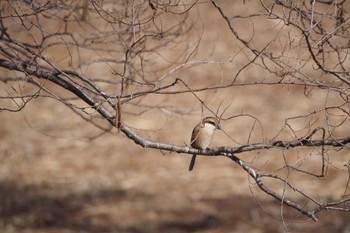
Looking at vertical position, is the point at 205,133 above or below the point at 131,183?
below

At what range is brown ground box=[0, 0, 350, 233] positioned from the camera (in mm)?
10031

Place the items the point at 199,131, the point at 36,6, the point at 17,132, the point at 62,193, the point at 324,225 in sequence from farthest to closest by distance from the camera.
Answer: the point at 17,132 < the point at 62,193 < the point at 324,225 < the point at 199,131 < the point at 36,6

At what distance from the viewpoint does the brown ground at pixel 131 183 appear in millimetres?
10031

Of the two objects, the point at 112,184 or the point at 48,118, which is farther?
the point at 48,118

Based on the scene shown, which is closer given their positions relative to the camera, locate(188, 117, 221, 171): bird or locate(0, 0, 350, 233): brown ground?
locate(188, 117, 221, 171): bird

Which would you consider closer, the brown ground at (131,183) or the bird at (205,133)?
the bird at (205,133)

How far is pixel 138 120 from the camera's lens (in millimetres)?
13875

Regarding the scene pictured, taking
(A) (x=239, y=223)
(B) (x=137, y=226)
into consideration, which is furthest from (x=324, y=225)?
(B) (x=137, y=226)

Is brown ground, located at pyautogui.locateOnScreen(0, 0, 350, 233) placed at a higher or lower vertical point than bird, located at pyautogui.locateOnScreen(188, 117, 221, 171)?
higher

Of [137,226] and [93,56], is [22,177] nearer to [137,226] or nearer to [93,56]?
[137,226]

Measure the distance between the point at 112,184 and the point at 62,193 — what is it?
0.85 metres

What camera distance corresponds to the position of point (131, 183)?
11.6m

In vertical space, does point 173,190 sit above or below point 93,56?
below

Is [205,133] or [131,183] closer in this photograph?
[205,133]
